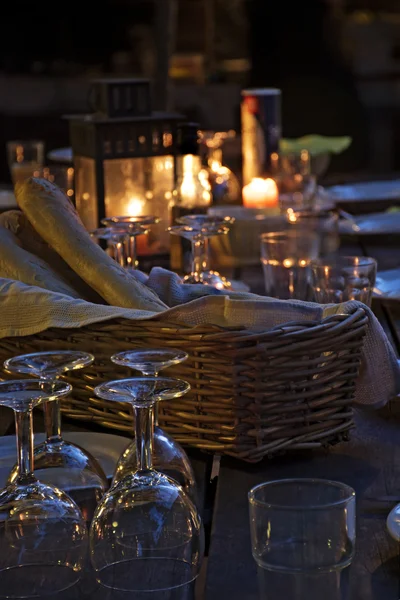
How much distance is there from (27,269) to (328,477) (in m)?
0.51

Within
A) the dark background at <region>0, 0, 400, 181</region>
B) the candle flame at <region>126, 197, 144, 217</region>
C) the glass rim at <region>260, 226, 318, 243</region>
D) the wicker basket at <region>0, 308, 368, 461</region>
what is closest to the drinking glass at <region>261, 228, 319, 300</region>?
the glass rim at <region>260, 226, 318, 243</region>

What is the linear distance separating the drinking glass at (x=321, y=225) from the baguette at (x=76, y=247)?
766mm

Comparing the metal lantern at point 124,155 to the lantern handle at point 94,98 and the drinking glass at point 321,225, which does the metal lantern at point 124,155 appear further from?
the drinking glass at point 321,225

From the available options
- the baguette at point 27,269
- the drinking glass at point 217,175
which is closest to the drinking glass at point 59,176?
the drinking glass at point 217,175

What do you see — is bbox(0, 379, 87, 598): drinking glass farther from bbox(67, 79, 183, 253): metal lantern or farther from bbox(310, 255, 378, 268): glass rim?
bbox(67, 79, 183, 253): metal lantern

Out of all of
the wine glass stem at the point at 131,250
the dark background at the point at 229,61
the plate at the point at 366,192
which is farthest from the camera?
the dark background at the point at 229,61

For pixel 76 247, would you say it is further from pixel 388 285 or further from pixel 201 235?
pixel 388 285

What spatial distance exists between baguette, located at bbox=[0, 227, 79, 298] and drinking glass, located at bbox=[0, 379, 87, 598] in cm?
51

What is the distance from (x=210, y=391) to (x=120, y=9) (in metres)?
8.94

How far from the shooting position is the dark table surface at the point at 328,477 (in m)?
0.97

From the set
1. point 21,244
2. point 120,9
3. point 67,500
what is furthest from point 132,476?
point 120,9

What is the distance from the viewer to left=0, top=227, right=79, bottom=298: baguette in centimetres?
149

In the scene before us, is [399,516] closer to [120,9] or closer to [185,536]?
[185,536]

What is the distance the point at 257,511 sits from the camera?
3.13 ft
